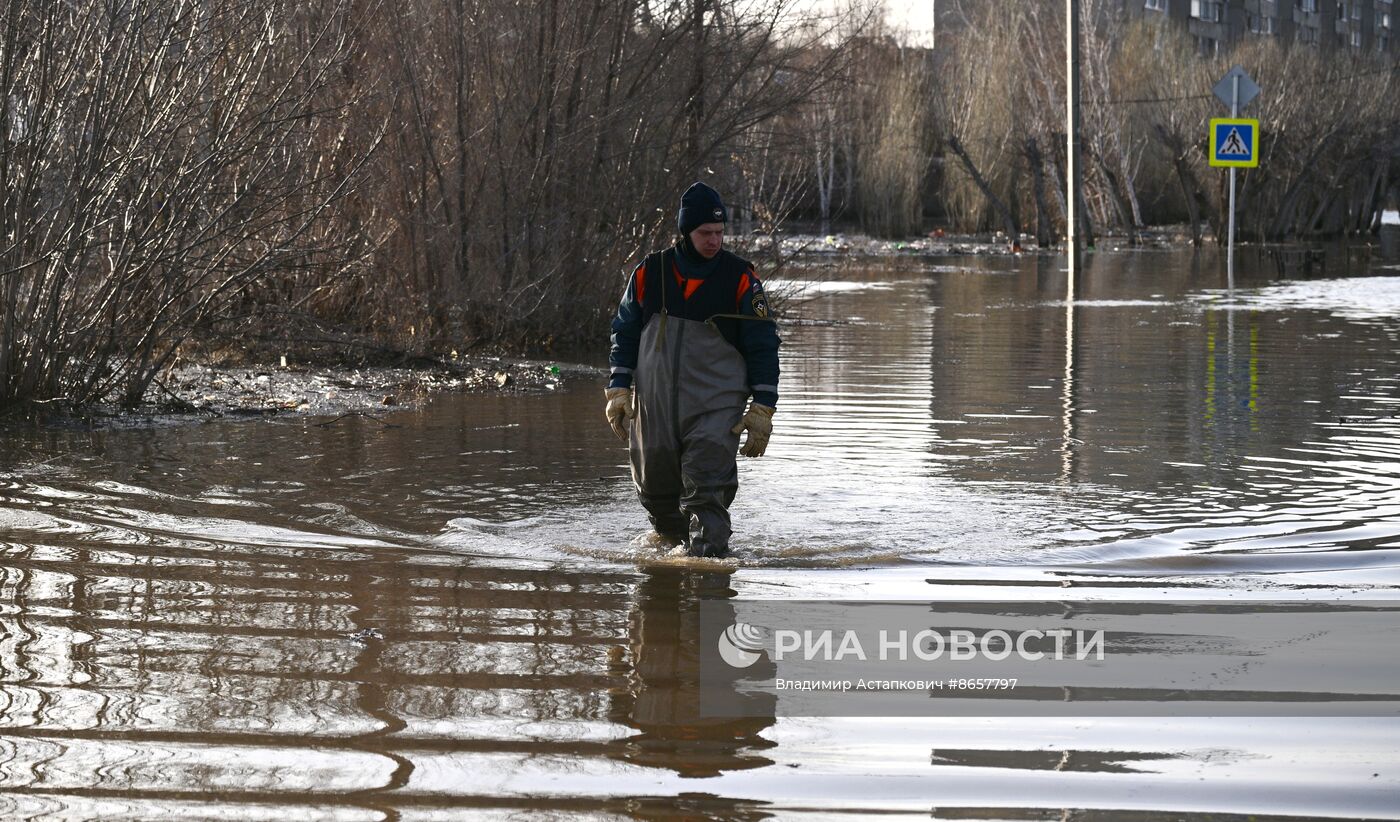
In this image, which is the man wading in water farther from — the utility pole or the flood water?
the utility pole

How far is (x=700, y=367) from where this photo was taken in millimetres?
7340

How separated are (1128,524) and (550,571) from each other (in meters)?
2.72

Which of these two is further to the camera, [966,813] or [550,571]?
[550,571]

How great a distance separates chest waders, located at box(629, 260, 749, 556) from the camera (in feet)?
24.0

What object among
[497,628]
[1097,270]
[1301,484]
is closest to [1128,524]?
[1301,484]

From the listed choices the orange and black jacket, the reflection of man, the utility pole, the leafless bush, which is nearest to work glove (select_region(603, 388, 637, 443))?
the orange and black jacket

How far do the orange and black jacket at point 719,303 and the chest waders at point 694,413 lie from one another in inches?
1.4

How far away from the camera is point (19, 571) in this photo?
6793 millimetres

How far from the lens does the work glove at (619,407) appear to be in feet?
24.4

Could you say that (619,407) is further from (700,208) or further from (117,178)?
(117,178)

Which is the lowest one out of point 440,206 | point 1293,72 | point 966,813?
point 966,813

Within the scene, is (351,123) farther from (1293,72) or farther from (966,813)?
(1293,72)

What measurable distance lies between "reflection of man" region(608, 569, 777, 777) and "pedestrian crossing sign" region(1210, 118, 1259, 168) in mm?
21395

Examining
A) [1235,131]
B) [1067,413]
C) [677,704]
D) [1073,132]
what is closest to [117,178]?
[1067,413]
